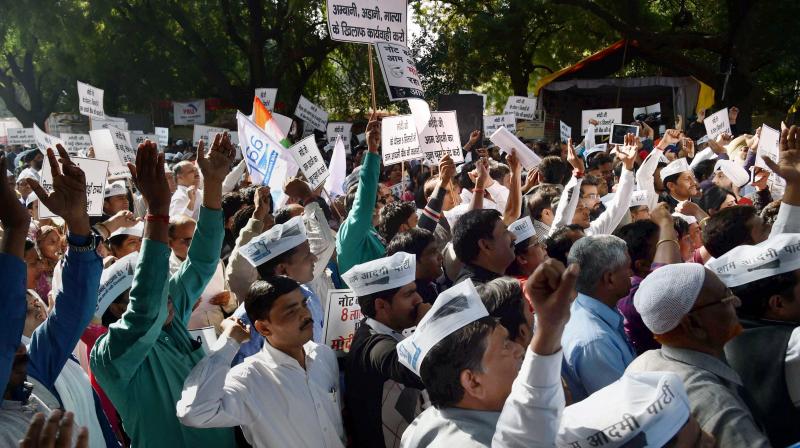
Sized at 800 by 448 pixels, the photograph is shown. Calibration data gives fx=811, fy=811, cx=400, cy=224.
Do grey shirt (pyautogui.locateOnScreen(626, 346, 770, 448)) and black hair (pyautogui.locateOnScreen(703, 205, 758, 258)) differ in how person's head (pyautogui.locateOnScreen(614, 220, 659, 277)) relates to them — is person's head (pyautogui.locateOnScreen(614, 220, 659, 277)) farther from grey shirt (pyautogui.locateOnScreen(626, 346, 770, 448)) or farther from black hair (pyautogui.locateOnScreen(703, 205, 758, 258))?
grey shirt (pyautogui.locateOnScreen(626, 346, 770, 448))

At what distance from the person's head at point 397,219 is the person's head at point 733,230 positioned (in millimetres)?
1953

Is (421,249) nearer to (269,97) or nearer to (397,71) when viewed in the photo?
(397,71)

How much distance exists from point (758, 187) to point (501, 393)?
6369mm

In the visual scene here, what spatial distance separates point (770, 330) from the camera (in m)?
2.95

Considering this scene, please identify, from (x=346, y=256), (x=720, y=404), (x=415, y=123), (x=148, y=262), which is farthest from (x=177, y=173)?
(x=720, y=404)

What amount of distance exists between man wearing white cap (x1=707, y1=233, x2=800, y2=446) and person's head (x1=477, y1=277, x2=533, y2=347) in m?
0.75

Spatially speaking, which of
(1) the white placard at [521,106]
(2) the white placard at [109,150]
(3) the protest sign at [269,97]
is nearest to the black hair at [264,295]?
(2) the white placard at [109,150]

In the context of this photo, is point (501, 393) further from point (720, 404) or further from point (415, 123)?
point (415, 123)

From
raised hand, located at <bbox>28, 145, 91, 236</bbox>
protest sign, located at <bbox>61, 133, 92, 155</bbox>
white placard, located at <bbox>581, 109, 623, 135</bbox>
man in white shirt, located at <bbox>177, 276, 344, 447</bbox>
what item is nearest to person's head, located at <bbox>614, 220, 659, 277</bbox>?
man in white shirt, located at <bbox>177, 276, 344, 447</bbox>

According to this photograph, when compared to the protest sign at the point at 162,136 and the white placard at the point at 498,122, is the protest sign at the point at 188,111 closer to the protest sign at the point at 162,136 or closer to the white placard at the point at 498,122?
the protest sign at the point at 162,136

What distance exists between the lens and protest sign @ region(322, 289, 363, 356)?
4227 millimetres

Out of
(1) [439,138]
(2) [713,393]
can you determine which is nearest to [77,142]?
(1) [439,138]

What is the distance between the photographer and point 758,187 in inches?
309

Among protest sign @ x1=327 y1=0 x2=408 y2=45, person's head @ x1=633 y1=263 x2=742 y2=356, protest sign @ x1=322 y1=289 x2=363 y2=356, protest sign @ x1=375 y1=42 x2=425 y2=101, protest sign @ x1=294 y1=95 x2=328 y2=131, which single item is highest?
protest sign @ x1=327 y1=0 x2=408 y2=45
